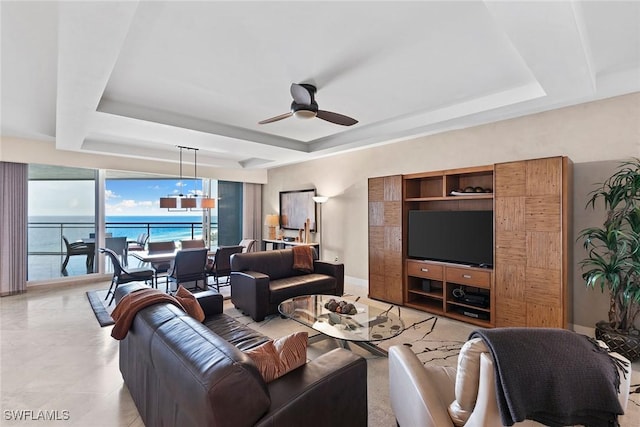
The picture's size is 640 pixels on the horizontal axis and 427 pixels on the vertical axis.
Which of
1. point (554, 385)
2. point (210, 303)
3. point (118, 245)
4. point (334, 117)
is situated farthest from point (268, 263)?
point (118, 245)

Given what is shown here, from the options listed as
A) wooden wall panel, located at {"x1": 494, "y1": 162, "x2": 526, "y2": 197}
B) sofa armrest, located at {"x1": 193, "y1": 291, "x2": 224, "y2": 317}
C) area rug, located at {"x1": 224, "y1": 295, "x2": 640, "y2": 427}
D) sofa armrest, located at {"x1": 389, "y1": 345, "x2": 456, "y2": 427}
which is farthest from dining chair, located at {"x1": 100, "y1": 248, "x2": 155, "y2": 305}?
wooden wall panel, located at {"x1": 494, "y1": 162, "x2": 526, "y2": 197}

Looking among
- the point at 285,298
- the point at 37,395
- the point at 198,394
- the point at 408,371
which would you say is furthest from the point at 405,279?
the point at 37,395

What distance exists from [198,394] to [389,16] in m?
2.42

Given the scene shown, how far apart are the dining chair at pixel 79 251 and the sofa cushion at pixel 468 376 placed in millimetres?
7176

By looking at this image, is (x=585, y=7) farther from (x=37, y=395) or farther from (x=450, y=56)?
(x=37, y=395)

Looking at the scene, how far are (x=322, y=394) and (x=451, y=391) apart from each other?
0.78 metres

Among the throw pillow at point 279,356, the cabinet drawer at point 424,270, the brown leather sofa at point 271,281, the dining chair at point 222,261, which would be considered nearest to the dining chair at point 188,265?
the dining chair at point 222,261

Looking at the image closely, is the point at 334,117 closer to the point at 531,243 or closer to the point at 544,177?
the point at 544,177

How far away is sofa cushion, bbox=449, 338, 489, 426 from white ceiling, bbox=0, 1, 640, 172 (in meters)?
1.83

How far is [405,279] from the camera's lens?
4.54 meters

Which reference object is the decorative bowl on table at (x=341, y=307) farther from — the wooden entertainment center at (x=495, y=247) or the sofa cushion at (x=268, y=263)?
the wooden entertainment center at (x=495, y=247)

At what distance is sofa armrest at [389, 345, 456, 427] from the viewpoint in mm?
1411

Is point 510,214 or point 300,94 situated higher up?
point 300,94

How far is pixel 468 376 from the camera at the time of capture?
49.3 inches
